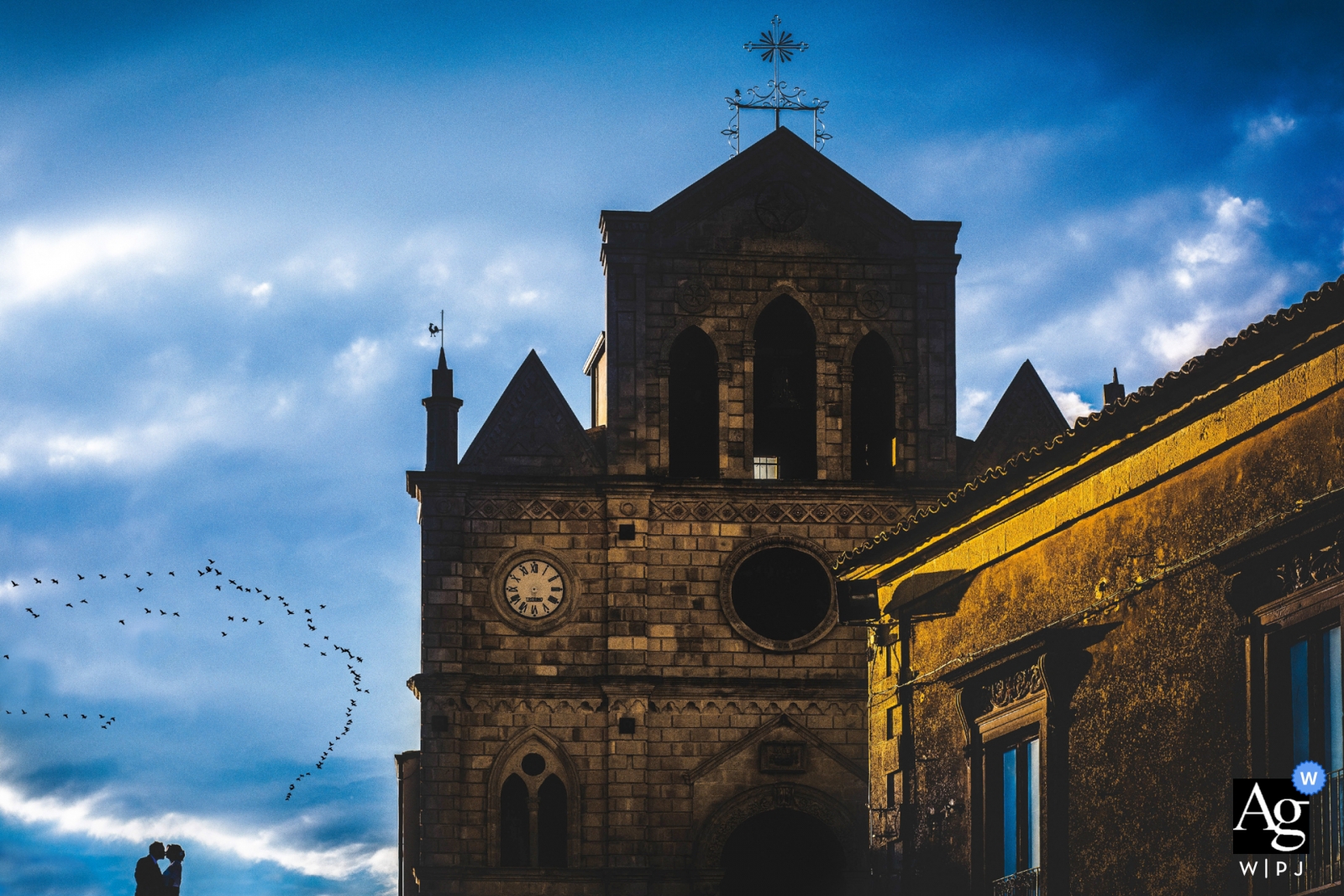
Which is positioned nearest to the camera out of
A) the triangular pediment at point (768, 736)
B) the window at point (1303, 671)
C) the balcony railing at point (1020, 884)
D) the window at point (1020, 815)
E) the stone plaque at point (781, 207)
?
the window at point (1303, 671)

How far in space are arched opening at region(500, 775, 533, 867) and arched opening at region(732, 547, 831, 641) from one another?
4.43 m

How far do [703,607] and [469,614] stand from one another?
3.70m

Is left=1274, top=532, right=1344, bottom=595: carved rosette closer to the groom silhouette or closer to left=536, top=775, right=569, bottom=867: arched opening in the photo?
the groom silhouette

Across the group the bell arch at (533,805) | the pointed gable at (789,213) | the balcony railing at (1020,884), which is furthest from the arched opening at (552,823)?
the balcony railing at (1020,884)

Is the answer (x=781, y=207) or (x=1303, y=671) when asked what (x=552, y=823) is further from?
(x=1303, y=671)

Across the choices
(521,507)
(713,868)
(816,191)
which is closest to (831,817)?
(713,868)

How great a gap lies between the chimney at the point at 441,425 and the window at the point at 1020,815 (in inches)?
617

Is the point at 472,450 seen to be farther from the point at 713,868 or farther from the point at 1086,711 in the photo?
the point at 1086,711

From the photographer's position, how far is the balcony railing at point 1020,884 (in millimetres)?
19734

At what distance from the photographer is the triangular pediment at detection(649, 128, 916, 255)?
36031 millimetres

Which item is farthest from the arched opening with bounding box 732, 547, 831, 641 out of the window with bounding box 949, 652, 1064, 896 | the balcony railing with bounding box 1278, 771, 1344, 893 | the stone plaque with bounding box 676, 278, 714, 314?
the balcony railing with bounding box 1278, 771, 1344, 893
